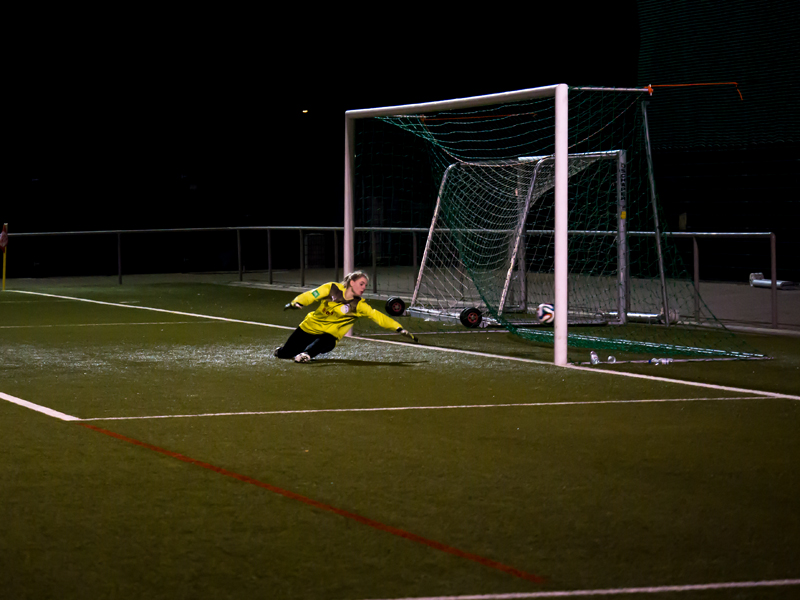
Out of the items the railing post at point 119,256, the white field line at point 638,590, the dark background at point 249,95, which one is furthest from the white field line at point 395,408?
the railing post at point 119,256

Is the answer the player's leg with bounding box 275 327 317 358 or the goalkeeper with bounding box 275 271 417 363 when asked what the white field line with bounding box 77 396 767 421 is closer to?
the goalkeeper with bounding box 275 271 417 363

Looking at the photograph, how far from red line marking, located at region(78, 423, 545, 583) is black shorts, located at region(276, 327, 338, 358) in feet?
12.6

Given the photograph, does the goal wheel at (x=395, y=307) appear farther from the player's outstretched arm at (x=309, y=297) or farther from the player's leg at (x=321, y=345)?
the player's outstretched arm at (x=309, y=297)

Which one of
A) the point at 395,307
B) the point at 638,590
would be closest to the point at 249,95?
the point at 395,307

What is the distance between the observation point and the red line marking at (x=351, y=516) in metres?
4.77

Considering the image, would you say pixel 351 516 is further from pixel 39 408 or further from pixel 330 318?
pixel 330 318

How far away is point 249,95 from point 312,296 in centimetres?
1702

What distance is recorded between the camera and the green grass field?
15.4ft

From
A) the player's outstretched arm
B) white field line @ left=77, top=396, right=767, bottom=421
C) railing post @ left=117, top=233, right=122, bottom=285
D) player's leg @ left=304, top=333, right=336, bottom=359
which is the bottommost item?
white field line @ left=77, top=396, right=767, bottom=421

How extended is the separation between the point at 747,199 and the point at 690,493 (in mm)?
17370

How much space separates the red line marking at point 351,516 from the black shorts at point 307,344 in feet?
12.6

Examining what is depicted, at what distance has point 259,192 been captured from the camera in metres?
27.8

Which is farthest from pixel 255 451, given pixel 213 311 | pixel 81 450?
pixel 213 311

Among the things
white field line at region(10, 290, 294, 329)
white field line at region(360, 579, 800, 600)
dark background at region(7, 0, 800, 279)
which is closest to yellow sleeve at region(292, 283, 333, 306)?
white field line at region(10, 290, 294, 329)
